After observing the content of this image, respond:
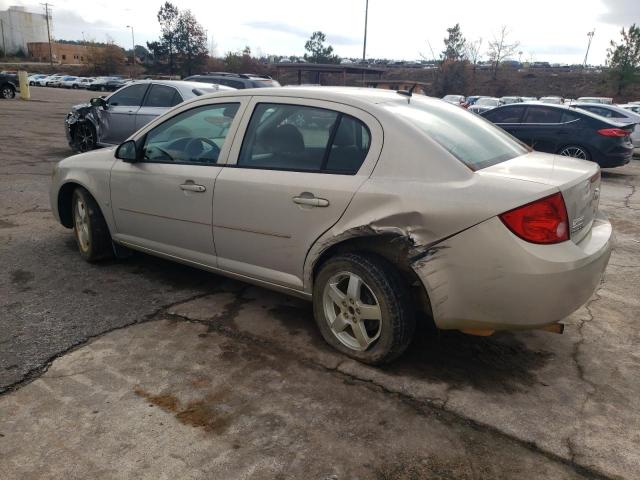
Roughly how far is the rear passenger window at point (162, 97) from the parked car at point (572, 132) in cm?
693

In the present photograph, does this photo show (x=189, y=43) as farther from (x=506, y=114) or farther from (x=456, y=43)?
(x=506, y=114)

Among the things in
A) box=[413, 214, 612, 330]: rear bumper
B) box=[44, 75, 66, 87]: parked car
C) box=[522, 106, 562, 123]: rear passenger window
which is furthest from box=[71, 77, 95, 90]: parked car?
box=[413, 214, 612, 330]: rear bumper

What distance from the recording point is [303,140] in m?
3.35

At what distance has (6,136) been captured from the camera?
13617 mm

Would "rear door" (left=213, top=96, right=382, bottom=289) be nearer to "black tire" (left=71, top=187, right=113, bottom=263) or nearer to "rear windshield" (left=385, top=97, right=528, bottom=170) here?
"rear windshield" (left=385, top=97, right=528, bottom=170)

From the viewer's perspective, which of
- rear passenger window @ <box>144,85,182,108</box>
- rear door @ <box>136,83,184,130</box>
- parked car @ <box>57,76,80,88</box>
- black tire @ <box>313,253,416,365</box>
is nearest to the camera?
black tire @ <box>313,253,416,365</box>

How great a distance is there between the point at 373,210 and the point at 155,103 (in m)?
7.91

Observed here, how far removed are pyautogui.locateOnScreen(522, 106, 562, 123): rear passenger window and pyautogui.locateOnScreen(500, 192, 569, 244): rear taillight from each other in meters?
9.26

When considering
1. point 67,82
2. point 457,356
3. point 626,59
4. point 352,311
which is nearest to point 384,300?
point 352,311

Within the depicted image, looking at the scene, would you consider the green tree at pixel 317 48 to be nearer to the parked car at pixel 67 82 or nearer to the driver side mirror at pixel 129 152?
the parked car at pixel 67 82

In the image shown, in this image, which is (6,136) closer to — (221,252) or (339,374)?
(221,252)

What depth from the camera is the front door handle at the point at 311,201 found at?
3.09 meters

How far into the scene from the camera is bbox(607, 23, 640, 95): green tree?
42.0m

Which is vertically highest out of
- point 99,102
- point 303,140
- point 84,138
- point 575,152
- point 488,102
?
point 303,140
